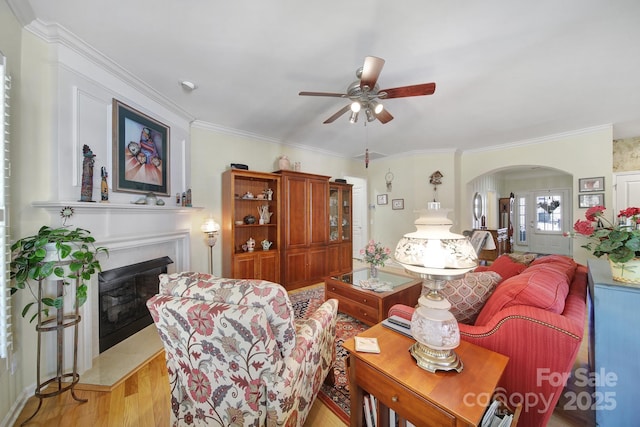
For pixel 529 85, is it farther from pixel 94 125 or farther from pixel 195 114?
pixel 94 125

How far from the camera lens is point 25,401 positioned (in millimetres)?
1571

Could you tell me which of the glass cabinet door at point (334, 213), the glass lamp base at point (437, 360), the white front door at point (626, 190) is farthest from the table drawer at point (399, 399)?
the white front door at point (626, 190)

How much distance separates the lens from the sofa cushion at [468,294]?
1.52m

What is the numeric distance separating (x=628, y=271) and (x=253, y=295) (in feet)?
6.25

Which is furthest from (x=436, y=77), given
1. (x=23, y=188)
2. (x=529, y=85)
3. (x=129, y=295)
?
(x=129, y=295)

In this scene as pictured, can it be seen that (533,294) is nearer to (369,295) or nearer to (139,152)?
(369,295)

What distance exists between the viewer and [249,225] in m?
3.59

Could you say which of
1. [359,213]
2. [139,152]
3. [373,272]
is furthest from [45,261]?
[359,213]

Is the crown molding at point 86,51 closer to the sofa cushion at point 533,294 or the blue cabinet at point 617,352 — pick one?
the sofa cushion at point 533,294

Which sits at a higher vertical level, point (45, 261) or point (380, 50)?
point (380, 50)

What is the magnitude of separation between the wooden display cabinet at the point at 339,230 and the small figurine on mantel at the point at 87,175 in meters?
3.37

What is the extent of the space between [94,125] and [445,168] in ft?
17.2

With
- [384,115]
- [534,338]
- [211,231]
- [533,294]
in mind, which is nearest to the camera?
[534,338]

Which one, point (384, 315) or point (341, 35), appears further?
point (384, 315)
